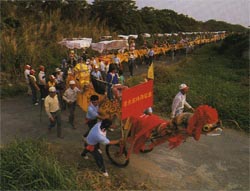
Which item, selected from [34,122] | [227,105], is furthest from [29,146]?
[227,105]

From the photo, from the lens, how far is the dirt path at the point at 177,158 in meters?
6.89

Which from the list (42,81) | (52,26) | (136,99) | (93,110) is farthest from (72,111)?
(52,26)

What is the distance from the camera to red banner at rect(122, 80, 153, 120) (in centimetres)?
634

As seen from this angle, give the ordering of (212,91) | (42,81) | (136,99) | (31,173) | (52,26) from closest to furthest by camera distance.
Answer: (31,173) → (136,99) → (42,81) → (212,91) → (52,26)

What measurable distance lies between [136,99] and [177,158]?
2.33 meters

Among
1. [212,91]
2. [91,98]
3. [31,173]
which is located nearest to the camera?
[31,173]

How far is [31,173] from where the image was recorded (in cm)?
590

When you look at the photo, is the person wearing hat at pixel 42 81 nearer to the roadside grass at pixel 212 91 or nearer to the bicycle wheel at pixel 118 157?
the roadside grass at pixel 212 91

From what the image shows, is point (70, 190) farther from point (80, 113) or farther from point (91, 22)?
point (91, 22)

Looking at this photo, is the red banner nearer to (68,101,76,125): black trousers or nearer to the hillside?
(68,101,76,125): black trousers

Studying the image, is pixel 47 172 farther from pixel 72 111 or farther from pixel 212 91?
pixel 212 91

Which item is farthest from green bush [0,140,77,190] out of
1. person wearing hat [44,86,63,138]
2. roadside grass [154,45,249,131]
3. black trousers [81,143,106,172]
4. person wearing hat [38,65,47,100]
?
roadside grass [154,45,249,131]

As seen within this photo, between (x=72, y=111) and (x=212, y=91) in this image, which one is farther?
(x=212, y=91)

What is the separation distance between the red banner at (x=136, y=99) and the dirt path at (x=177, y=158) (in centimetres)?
147
